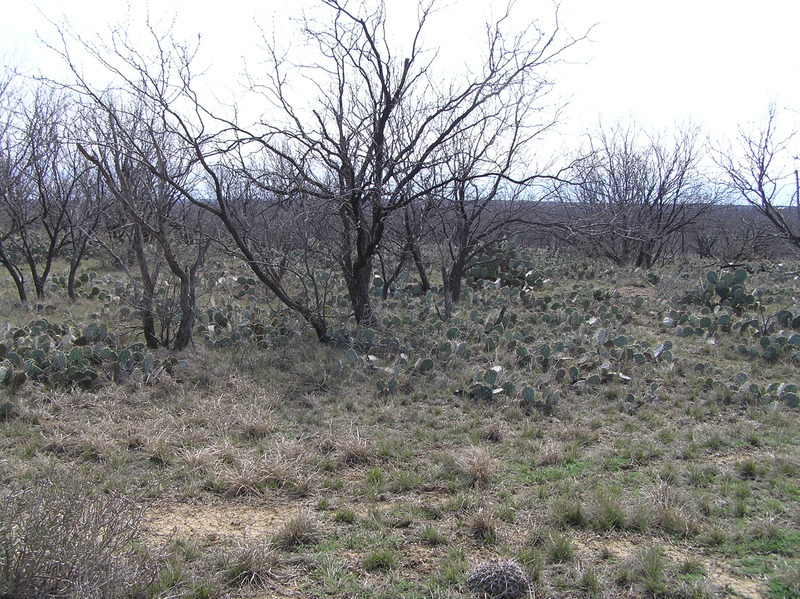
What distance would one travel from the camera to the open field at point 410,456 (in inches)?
112

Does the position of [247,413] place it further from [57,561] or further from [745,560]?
[745,560]

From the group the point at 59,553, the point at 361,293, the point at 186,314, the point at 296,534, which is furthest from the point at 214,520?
the point at 361,293

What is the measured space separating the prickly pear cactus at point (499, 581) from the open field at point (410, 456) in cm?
7

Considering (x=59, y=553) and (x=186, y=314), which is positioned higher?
(x=186, y=314)

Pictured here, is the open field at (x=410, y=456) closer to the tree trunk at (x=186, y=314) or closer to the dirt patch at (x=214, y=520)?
the dirt patch at (x=214, y=520)

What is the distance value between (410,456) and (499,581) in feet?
5.52

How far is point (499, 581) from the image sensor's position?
2.74 meters

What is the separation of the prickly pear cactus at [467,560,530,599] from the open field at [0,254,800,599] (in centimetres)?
7

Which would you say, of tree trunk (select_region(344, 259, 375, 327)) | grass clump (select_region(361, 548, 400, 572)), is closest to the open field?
grass clump (select_region(361, 548, 400, 572))

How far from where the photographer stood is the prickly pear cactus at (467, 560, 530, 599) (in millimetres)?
2715

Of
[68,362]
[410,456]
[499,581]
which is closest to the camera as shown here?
[499,581]

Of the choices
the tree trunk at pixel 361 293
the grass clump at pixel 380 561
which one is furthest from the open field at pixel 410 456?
the tree trunk at pixel 361 293

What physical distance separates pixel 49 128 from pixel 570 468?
10045mm

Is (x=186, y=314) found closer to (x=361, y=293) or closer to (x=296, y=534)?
(x=361, y=293)
